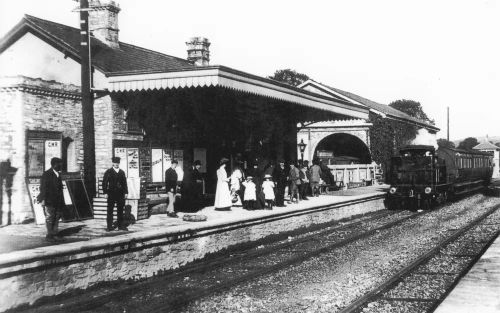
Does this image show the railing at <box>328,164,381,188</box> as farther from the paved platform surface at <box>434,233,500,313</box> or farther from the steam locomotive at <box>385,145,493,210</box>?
the paved platform surface at <box>434,233,500,313</box>

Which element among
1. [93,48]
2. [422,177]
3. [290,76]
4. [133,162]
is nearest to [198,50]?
[93,48]

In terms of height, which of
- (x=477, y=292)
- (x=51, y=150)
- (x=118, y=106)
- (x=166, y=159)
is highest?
(x=118, y=106)

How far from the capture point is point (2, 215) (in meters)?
10.6

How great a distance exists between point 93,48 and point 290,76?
5470cm

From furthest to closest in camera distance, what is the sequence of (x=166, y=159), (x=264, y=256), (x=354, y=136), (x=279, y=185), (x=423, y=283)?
1. (x=354, y=136)
2. (x=279, y=185)
3. (x=166, y=159)
4. (x=264, y=256)
5. (x=423, y=283)

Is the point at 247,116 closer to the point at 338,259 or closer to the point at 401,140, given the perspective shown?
the point at 338,259

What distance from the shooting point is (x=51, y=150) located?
11.5m

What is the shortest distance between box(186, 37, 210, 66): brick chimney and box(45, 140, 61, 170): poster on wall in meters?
10.9

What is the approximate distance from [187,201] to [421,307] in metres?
7.25

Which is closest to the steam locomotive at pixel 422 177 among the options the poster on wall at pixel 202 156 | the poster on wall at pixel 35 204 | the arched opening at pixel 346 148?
the poster on wall at pixel 202 156

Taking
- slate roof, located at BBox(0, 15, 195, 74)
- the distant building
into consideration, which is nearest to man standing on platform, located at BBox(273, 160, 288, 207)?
slate roof, located at BBox(0, 15, 195, 74)

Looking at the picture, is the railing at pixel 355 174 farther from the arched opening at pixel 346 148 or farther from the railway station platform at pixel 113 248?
the railway station platform at pixel 113 248

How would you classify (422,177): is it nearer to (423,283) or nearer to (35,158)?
(423,283)

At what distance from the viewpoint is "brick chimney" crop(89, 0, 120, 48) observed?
1639 cm
